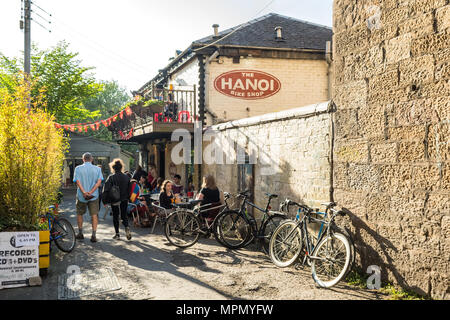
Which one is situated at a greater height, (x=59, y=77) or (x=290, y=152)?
(x=59, y=77)

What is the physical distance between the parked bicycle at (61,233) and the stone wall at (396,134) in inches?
183

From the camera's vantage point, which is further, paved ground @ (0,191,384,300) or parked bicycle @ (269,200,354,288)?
parked bicycle @ (269,200,354,288)

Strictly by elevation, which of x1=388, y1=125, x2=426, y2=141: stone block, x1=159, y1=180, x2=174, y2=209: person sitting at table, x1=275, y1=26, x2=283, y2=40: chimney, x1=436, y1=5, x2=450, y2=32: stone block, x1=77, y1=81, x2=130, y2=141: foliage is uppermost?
x1=77, y1=81, x2=130, y2=141: foliage

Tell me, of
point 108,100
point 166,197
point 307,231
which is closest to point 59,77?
point 166,197

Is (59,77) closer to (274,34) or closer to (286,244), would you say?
(274,34)

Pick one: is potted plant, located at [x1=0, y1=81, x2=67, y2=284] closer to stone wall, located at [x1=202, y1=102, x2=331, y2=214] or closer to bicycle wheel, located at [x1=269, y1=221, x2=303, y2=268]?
bicycle wheel, located at [x1=269, y1=221, x2=303, y2=268]

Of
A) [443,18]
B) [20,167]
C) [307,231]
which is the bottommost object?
[307,231]

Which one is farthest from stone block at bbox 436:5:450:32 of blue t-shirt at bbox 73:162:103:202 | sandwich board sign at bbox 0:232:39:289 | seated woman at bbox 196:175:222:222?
blue t-shirt at bbox 73:162:103:202

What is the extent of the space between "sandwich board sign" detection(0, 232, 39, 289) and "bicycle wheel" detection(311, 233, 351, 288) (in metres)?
3.76

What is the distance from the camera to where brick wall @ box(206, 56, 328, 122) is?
15.0 m

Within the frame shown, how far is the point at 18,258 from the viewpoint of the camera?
5340 millimetres

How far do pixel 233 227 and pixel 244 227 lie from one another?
21cm

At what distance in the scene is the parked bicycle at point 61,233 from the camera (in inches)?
277
